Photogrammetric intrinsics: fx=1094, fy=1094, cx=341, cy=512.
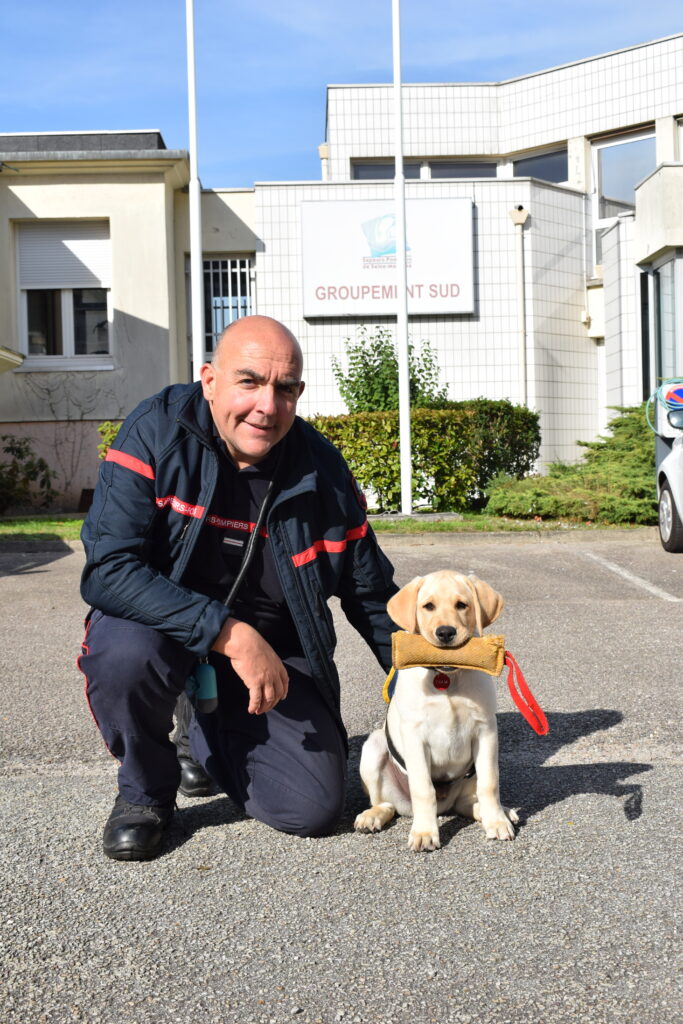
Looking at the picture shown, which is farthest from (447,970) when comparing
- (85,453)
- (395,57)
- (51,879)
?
(85,453)

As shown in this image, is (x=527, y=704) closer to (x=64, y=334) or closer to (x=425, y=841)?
(x=425, y=841)

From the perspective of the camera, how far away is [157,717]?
3570 mm

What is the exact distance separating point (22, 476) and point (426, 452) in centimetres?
744

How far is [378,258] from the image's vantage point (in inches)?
797

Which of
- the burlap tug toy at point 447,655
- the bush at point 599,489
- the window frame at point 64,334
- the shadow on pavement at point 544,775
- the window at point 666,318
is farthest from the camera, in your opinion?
the window frame at point 64,334

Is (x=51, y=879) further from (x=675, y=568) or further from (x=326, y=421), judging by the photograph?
(x=326, y=421)

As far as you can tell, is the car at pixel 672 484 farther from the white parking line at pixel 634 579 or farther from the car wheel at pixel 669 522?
the white parking line at pixel 634 579

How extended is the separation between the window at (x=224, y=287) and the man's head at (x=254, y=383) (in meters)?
17.3

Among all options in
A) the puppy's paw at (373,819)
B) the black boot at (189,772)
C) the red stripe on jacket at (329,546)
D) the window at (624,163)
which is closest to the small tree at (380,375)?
the window at (624,163)

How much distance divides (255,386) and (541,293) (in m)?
18.1

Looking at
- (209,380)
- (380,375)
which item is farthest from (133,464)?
(380,375)

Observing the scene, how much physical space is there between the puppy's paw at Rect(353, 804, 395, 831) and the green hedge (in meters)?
12.1

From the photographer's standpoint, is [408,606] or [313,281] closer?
[408,606]

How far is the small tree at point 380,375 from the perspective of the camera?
750 inches
